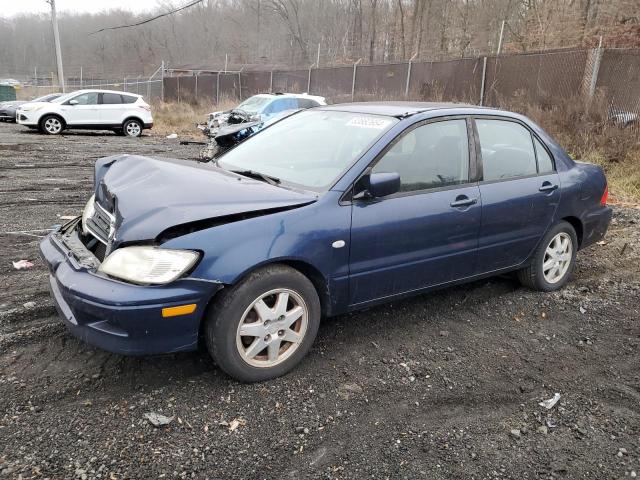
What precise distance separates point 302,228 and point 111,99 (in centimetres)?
1772

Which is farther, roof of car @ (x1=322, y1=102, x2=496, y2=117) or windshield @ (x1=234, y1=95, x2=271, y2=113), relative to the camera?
windshield @ (x1=234, y1=95, x2=271, y2=113)

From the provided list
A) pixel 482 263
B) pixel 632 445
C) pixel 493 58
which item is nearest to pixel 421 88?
pixel 493 58

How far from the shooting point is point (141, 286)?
8.54 ft

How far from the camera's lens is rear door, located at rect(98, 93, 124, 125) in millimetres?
18259

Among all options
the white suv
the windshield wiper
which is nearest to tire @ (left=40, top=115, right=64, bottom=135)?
the white suv

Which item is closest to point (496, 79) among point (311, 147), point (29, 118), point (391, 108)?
point (391, 108)

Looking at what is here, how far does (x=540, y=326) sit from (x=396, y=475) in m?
2.15

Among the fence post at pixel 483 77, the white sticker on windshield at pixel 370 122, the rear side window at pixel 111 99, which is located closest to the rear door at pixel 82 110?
the rear side window at pixel 111 99

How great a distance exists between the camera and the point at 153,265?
8.62 ft

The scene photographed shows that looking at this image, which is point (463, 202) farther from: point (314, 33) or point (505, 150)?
point (314, 33)

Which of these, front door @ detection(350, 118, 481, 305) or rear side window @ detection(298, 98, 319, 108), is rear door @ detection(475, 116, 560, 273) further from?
rear side window @ detection(298, 98, 319, 108)

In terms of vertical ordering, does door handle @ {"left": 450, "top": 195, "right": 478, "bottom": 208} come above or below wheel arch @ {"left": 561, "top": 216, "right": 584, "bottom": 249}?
above

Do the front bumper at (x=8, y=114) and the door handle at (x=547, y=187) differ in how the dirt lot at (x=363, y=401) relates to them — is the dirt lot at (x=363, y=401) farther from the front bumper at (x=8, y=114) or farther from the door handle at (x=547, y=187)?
the front bumper at (x=8, y=114)

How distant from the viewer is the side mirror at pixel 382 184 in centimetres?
314
